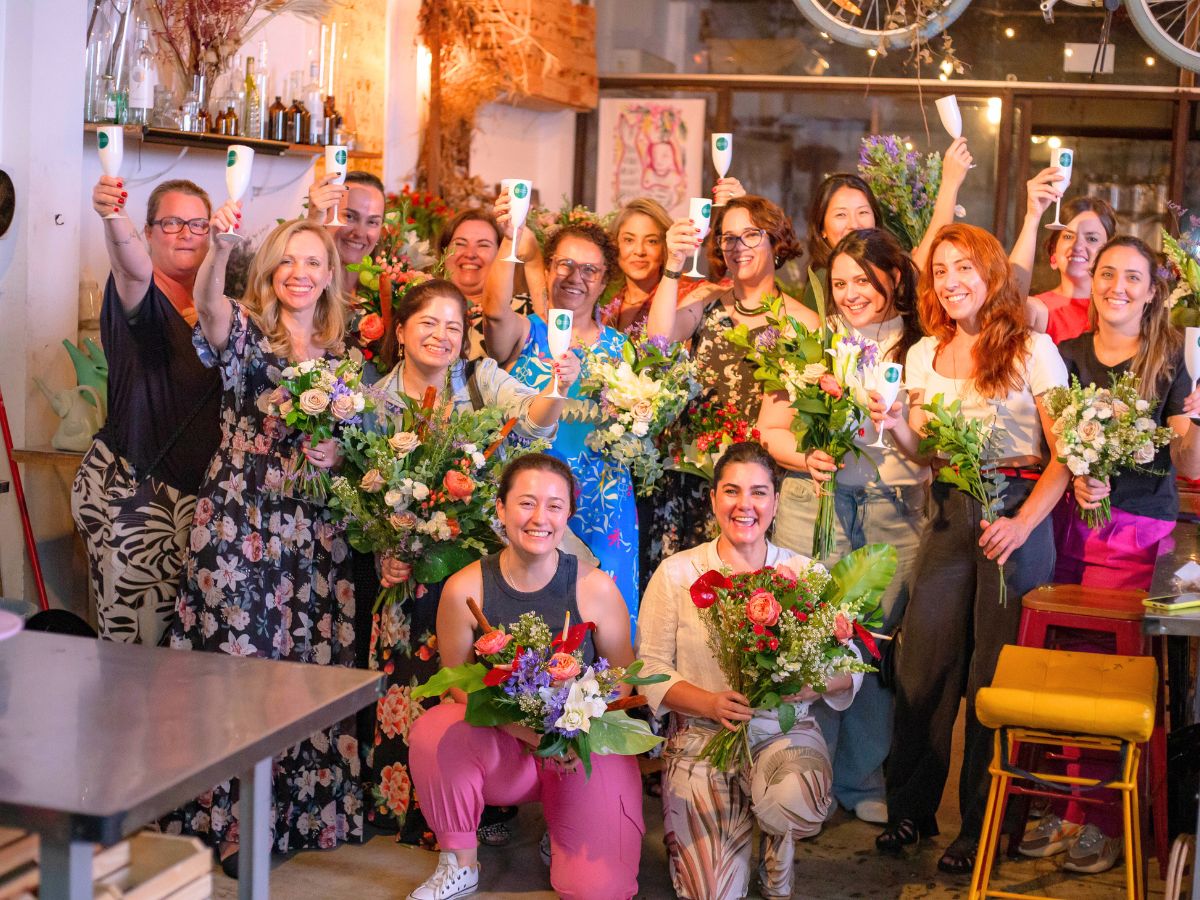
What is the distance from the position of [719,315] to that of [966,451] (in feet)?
3.31

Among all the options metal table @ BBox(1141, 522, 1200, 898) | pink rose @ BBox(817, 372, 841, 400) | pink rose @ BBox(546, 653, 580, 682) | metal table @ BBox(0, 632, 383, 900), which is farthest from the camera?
pink rose @ BBox(817, 372, 841, 400)

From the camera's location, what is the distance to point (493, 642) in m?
3.38

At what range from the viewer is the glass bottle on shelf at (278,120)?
590 centimetres

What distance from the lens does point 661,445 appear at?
4.53 m

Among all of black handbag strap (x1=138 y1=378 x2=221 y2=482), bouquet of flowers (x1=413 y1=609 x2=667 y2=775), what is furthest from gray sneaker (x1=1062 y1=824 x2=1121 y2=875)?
black handbag strap (x1=138 y1=378 x2=221 y2=482)

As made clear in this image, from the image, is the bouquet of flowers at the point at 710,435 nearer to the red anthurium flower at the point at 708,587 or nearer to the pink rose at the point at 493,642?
the red anthurium flower at the point at 708,587

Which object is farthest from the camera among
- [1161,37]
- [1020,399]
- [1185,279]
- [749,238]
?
[1161,37]

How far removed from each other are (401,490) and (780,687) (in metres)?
1.12

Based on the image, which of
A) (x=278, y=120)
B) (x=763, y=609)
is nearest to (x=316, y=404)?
(x=763, y=609)

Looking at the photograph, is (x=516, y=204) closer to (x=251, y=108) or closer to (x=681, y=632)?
(x=681, y=632)

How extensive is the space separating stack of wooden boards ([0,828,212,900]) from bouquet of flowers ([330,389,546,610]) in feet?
5.07

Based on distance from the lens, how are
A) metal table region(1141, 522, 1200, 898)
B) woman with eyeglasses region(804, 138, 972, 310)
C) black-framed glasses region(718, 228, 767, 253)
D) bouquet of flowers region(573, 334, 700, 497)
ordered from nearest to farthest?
metal table region(1141, 522, 1200, 898), bouquet of flowers region(573, 334, 700, 497), black-framed glasses region(718, 228, 767, 253), woman with eyeglasses region(804, 138, 972, 310)

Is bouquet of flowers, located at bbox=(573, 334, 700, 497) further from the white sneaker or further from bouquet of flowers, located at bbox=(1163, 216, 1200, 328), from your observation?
bouquet of flowers, located at bbox=(1163, 216, 1200, 328)

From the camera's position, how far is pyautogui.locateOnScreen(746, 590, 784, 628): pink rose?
3.45 metres
